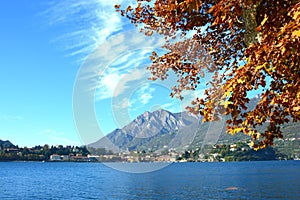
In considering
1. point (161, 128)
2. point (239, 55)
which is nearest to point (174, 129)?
point (161, 128)

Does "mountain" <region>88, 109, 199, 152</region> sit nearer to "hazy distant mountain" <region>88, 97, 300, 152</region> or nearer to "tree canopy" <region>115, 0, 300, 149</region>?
"hazy distant mountain" <region>88, 97, 300, 152</region>

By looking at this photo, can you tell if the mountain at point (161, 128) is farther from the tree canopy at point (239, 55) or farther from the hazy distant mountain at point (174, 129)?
the tree canopy at point (239, 55)

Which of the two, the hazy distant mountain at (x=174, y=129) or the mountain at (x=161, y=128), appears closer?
the hazy distant mountain at (x=174, y=129)

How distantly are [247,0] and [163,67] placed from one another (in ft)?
15.1

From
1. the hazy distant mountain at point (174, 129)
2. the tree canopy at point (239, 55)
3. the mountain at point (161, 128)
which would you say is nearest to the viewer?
the tree canopy at point (239, 55)

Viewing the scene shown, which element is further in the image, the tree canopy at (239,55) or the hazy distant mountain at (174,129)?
the hazy distant mountain at (174,129)

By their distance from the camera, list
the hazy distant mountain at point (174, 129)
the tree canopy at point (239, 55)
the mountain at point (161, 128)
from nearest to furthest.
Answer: the tree canopy at point (239, 55) < the hazy distant mountain at point (174, 129) < the mountain at point (161, 128)

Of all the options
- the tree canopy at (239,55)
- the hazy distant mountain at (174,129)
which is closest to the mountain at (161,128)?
the hazy distant mountain at (174,129)

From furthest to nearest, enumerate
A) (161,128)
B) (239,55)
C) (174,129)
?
(174,129) < (161,128) < (239,55)

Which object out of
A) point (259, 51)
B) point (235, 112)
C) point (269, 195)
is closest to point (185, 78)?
point (235, 112)

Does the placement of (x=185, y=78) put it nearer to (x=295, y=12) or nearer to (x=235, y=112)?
(x=235, y=112)

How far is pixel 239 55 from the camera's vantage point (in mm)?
11703

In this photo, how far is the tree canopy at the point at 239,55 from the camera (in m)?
5.83

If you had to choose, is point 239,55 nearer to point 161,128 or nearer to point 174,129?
point 161,128
